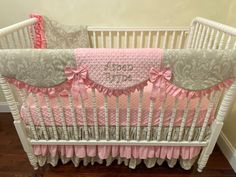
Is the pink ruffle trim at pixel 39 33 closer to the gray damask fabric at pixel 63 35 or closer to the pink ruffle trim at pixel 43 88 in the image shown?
the gray damask fabric at pixel 63 35

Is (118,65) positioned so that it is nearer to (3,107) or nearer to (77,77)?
(77,77)

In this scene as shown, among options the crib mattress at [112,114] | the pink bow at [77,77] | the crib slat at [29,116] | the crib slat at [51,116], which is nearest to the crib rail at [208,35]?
the crib mattress at [112,114]

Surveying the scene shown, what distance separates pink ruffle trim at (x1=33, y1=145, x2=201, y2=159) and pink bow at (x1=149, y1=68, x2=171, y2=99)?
0.42 m

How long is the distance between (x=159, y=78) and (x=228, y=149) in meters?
0.92

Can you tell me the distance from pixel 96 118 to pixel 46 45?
79 centimetres

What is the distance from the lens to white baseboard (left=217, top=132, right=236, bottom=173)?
130 cm

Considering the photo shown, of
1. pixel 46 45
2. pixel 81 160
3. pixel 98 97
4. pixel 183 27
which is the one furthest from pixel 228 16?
pixel 81 160

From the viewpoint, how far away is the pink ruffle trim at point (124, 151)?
3.73 ft

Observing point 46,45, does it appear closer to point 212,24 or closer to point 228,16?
point 212,24

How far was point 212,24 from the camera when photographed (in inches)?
47.8

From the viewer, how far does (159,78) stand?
868mm

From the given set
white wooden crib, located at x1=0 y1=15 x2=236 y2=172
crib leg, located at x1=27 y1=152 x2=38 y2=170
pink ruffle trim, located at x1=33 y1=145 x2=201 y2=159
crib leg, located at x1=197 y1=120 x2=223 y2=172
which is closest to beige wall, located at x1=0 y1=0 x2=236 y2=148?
white wooden crib, located at x1=0 y1=15 x2=236 y2=172

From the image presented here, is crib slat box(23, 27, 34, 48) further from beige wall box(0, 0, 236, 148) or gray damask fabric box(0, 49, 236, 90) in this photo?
gray damask fabric box(0, 49, 236, 90)

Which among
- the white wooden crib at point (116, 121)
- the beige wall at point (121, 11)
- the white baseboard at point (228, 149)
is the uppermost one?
the beige wall at point (121, 11)
